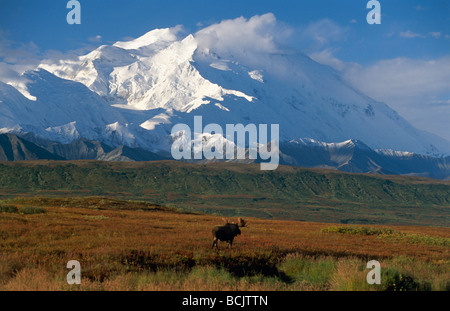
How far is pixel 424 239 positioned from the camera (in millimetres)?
44094

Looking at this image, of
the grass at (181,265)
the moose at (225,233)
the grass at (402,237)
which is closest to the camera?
the grass at (181,265)

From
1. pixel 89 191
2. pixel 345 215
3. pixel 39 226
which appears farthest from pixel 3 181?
pixel 39 226

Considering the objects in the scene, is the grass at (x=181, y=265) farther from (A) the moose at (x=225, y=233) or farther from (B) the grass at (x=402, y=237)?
(B) the grass at (x=402, y=237)

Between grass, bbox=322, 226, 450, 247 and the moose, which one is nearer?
the moose

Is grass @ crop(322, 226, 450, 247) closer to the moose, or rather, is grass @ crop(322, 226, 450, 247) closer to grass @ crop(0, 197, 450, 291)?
grass @ crop(0, 197, 450, 291)

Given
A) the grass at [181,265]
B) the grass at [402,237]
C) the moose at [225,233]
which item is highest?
the moose at [225,233]

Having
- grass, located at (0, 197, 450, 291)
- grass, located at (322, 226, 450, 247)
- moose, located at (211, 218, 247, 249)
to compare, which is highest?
moose, located at (211, 218, 247, 249)

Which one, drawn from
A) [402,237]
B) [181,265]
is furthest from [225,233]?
[402,237]

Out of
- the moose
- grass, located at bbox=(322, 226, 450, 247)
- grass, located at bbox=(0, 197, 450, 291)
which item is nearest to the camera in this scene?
grass, located at bbox=(0, 197, 450, 291)

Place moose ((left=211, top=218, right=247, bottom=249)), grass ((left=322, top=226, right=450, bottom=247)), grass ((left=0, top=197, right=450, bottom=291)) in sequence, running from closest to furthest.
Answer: grass ((left=0, top=197, right=450, bottom=291))
moose ((left=211, top=218, right=247, bottom=249))
grass ((left=322, top=226, right=450, bottom=247))

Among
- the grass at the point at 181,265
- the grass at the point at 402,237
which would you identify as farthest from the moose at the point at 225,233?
the grass at the point at 402,237

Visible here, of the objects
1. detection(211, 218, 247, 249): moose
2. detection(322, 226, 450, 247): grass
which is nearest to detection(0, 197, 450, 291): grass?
detection(211, 218, 247, 249): moose
